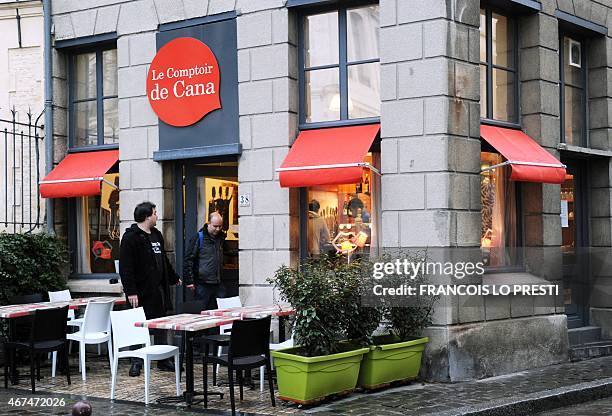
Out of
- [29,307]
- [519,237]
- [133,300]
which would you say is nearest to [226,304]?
[133,300]

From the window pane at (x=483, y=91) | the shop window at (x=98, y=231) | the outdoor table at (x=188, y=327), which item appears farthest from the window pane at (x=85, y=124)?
the window pane at (x=483, y=91)

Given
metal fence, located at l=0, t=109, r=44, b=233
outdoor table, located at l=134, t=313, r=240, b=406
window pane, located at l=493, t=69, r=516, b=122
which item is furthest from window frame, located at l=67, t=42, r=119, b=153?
window pane, located at l=493, t=69, r=516, b=122

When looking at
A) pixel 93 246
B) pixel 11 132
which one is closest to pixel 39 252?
pixel 93 246

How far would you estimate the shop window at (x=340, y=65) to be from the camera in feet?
36.3

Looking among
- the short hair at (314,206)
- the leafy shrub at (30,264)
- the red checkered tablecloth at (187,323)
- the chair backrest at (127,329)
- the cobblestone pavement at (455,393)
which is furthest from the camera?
the leafy shrub at (30,264)

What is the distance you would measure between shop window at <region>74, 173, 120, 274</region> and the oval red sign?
5.12 feet

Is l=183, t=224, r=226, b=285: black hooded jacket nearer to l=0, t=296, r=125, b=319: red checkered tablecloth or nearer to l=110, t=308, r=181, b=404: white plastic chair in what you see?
l=0, t=296, r=125, b=319: red checkered tablecloth

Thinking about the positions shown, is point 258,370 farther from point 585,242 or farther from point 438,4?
point 585,242

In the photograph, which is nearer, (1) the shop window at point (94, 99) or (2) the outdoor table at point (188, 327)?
(2) the outdoor table at point (188, 327)

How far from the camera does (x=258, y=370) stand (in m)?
10.6

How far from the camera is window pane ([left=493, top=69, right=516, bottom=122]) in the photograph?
460 inches

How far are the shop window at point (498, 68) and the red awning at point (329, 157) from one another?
1704 mm

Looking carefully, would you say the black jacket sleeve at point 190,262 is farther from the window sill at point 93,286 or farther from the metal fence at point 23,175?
the metal fence at point 23,175

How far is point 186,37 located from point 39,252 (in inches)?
146
